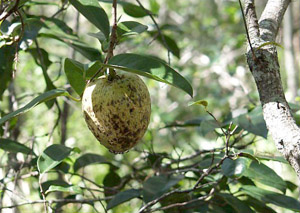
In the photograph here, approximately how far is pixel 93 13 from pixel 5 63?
521 mm

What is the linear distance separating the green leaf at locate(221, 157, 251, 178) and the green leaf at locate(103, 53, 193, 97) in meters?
0.35

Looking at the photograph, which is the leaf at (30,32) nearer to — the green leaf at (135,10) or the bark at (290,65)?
the green leaf at (135,10)

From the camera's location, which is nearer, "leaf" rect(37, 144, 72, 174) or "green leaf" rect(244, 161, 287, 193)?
"leaf" rect(37, 144, 72, 174)

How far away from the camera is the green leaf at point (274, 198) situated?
→ 1144 mm

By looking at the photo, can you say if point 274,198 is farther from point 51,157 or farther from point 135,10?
point 135,10

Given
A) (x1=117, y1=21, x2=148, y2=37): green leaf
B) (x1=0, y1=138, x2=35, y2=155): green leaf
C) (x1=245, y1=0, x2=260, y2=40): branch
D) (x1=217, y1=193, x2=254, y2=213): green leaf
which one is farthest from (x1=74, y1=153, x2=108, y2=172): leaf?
(x1=245, y1=0, x2=260, y2=40): branch

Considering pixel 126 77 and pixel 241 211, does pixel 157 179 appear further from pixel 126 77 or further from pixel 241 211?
pixel 126 77

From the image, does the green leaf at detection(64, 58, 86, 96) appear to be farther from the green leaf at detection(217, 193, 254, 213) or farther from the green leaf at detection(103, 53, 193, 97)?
the green leaf at detection(217, 193, 254, 213)

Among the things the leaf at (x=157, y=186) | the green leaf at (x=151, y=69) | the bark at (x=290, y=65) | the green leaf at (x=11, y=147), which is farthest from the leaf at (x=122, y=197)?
the bark at (x=290, y=65)

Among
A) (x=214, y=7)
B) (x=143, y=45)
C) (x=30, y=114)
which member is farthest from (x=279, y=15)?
(x=214, y=7)

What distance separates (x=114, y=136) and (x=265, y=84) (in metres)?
0.31

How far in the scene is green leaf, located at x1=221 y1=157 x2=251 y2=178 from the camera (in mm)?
1059

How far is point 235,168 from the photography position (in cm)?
107

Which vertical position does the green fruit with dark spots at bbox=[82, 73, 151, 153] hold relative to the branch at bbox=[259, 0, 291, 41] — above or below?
below
